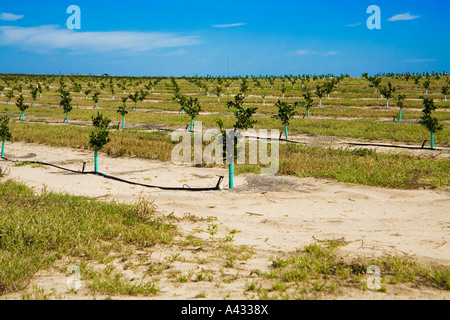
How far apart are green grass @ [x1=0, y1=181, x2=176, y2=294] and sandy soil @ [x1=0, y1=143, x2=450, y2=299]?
1.29 ft

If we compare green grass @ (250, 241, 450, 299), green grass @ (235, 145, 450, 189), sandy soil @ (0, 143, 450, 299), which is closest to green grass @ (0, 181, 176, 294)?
sandy soil @ (0, 143, 450, 299)

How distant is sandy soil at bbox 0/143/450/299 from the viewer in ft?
21.3

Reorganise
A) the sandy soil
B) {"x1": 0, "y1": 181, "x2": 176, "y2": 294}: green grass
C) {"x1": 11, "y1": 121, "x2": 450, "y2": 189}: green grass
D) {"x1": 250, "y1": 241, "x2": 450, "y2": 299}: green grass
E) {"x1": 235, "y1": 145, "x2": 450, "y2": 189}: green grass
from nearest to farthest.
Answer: {"x1": 250, "y1": 241, "x2": 450, "y2": 299}: green grass
the sandy soil
{"x1": 0, "y1": 181, "x2": 176, "y2": 294}: green grass
{"x1": 235, "y1": 145, "x2": 450, "y2": 189}: green grass
{"x1": 11, "y1": 121, "x2": 450, "y2": 189}: green grass

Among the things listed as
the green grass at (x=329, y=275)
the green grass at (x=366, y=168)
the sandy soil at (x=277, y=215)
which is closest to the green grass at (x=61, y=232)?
the sandy soil at (x=277, y=215)

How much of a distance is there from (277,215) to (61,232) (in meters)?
5.47

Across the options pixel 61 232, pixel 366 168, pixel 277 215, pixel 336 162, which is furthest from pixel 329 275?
pixel 336 162

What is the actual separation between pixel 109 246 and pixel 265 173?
8.70m

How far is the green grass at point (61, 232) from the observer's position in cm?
670

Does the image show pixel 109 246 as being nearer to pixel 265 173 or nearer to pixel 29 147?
pixel 265 173

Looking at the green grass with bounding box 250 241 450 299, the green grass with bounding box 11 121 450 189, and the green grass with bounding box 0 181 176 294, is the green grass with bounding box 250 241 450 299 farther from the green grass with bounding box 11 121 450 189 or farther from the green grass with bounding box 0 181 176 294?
the green grass with bounding box 11 121 450 189

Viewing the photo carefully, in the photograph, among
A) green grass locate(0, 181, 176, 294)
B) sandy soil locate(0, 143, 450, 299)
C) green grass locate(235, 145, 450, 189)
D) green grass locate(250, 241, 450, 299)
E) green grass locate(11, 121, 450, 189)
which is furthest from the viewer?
green grass locate(11, 121, 450, 189)

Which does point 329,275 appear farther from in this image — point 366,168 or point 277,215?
point 366,168

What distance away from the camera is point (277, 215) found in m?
10.6

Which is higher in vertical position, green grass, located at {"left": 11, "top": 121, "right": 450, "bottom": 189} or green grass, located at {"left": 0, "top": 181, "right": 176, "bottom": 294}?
green grass, located at {"left": 11, "top": 121, "right": 450, "bottom": 189}
